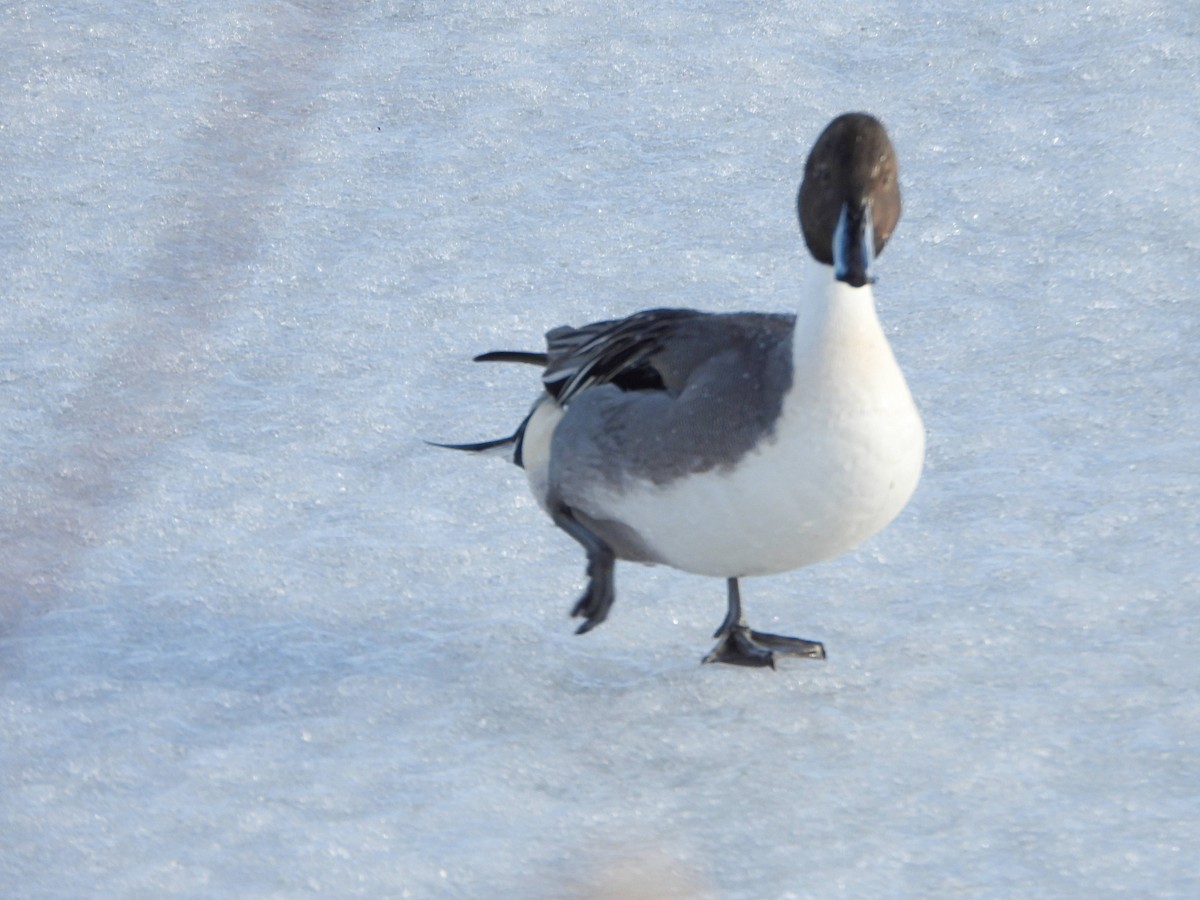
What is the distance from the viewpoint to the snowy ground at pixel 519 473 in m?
2.62

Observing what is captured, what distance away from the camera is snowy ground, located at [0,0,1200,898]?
2621mm

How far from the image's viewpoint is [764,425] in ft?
8.71

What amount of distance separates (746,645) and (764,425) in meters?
0.58

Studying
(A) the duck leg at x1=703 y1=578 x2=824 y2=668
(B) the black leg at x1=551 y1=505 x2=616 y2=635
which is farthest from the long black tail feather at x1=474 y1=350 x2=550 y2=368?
(A) the duck leg at x1=703 y1=578 x2=824 y2=668

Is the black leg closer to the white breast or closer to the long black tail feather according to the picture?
the white breast

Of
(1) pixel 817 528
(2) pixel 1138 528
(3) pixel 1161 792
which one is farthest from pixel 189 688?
(2) pixel 1138 528

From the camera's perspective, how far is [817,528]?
8.88 ft

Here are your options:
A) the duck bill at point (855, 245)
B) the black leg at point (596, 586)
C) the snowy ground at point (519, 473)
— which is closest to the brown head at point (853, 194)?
the duck bill at point (855, 245)

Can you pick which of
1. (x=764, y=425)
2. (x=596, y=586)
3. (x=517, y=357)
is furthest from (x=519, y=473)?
(x=764, y=425)

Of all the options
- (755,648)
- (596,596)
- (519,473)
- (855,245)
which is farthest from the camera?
(519,473)

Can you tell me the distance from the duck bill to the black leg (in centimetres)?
71

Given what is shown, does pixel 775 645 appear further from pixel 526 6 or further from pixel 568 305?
pixel 526 6

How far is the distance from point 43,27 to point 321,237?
1.85 meters

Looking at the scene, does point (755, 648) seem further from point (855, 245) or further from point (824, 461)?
point (855, 245)
